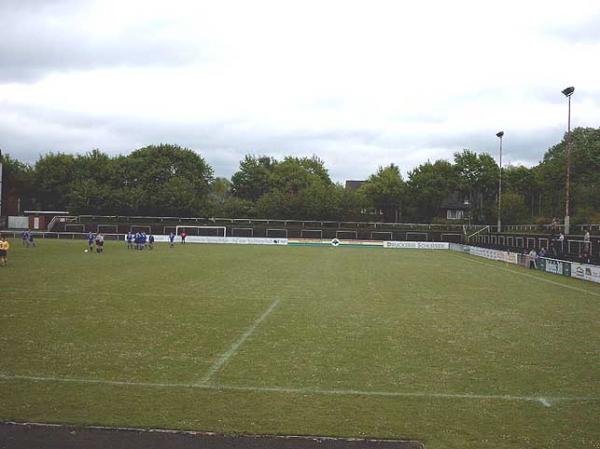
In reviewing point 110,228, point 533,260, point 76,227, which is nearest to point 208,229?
point 110,228

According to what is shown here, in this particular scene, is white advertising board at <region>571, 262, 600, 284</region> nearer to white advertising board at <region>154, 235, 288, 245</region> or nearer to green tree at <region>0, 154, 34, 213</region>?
white advertising board at <region>154, 235, 288, 245</region>

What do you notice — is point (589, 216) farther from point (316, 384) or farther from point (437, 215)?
point (316, 384)

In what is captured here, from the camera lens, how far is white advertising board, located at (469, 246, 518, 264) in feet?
137

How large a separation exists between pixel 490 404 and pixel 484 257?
42829mm

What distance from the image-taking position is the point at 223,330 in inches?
531

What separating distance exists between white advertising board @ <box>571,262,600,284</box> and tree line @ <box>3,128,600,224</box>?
52.2 m

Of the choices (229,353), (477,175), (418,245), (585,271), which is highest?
(477,175)

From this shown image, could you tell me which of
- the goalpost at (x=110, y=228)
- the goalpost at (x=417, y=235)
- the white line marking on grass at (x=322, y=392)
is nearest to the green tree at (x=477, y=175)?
Answer: the goalpost at (x=417, y=235)

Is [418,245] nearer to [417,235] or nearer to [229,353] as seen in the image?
[417,235]

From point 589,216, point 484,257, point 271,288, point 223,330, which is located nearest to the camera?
point 223,330

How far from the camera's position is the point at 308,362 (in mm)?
10531

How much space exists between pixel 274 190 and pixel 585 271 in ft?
215

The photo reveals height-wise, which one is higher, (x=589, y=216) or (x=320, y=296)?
(x=589, y=216)

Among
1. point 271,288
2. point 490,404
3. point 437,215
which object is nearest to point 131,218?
point 437,215
